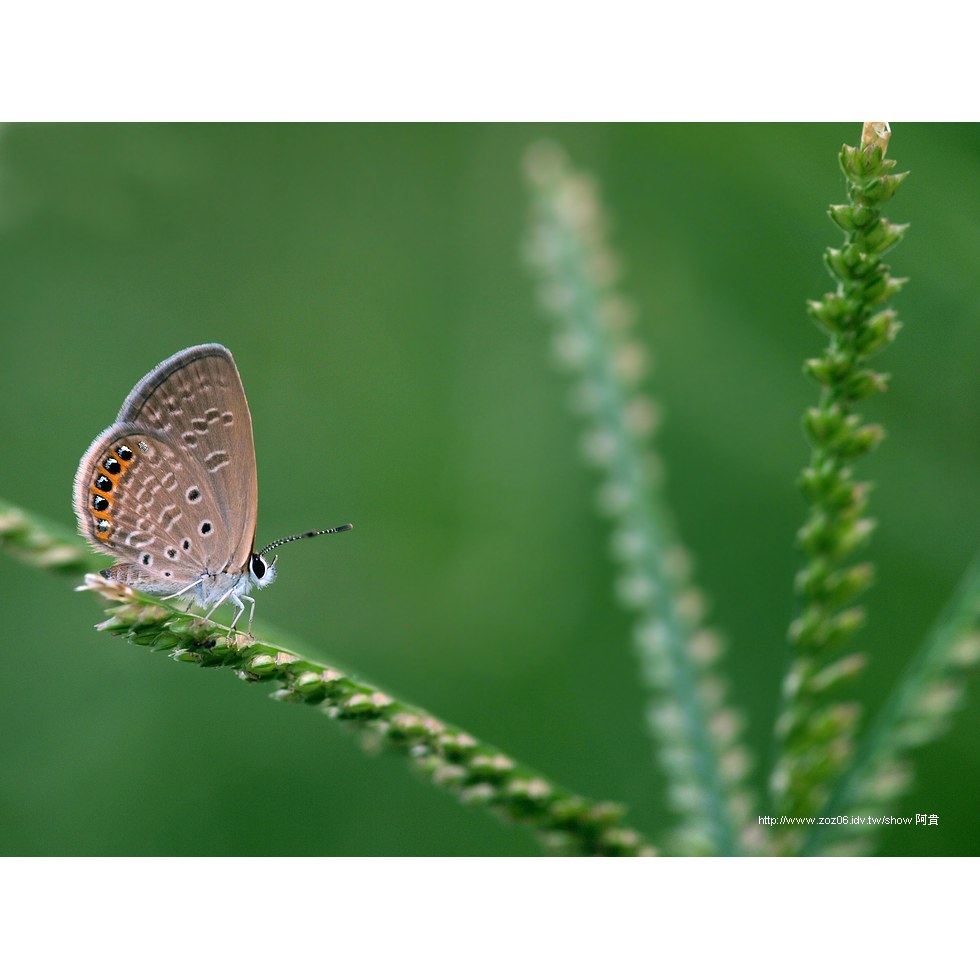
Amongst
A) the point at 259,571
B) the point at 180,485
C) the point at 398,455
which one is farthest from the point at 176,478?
the point at 398,455

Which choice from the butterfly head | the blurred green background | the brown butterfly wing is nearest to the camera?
the brown butterfly wing

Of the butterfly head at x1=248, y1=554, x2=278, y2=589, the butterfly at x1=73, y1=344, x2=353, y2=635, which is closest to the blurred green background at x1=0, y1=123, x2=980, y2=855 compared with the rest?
the butterfly head at x1=248, y1=554, x2=278, y2=589

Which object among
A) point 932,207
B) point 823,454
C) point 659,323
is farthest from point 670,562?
point 659,323

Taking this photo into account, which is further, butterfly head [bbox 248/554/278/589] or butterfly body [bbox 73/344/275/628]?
butterfly head [bbox 248/554/278/589]

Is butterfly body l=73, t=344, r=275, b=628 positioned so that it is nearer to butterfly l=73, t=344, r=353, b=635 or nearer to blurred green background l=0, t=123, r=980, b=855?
butterfly l=73, t=344, r=353, b=635

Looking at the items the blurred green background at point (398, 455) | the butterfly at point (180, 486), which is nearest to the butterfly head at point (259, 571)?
the butterfly at point (180, 486)

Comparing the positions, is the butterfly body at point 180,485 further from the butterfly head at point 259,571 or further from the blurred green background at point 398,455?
the blurred green background at point 398,455

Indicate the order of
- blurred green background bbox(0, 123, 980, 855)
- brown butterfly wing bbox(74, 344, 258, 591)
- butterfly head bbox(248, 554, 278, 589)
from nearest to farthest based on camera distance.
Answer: brown butterfly wing bbox(74, 344, 258, 591), butterfly head bbox(248, 554, 278, 589), blurred green background bbox(0, 123, 980, 855)
